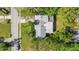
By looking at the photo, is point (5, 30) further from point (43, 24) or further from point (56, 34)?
point (56, 34)

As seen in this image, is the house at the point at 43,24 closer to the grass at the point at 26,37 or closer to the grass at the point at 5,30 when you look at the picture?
the grass at the point at 26,37

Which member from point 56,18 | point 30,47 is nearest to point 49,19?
point 56,18

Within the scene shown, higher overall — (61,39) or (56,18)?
(56,18)

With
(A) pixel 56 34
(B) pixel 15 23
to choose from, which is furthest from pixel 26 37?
(A) pixel 56 34

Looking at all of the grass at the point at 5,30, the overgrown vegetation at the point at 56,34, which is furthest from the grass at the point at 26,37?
the grass at the point at 5,30

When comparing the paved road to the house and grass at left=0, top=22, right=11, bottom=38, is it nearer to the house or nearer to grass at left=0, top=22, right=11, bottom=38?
grass at left=0, top=22, right=11, bottom=38

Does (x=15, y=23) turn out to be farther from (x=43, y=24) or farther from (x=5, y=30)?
(x=43, y=24)

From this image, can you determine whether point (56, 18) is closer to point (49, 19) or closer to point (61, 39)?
point (49, 19)

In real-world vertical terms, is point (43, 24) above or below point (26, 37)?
above
